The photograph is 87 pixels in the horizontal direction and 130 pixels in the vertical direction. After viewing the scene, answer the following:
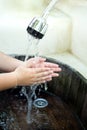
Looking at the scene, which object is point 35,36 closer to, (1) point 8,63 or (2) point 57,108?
→ (1) point 8,63

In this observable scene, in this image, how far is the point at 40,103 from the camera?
4.89ft

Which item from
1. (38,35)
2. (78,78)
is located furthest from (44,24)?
(78,78)

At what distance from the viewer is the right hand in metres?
1.12

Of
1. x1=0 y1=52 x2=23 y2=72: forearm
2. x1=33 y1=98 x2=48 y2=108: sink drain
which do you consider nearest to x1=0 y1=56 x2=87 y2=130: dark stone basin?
x1=33 y1=98 x2=48 y2=108: sink drain

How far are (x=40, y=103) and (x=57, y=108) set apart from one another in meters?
0.11

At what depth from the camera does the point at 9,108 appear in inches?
55.5

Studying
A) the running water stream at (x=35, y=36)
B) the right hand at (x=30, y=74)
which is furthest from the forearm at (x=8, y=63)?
the right hand at (x=30, y=74)

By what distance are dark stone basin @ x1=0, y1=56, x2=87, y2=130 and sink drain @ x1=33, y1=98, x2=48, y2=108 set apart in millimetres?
24

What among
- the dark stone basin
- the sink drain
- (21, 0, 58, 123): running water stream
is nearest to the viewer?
(21, 0, 58, 123): running water stream

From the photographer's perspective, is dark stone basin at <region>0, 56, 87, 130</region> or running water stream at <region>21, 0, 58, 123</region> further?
dark stone basin at <region>0, 56, 87, 130</region>

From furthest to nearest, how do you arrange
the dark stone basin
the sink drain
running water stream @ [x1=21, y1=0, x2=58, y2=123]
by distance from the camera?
the sink drain, the dark stone basin, running water stream @ [x1=21, y1=0, x2=58, y2=123]

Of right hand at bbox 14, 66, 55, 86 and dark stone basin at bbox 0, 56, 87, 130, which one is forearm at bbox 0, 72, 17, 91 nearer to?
right hand at bbox 14, 66, 55, 86

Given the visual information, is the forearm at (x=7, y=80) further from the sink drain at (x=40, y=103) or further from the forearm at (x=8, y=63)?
the sink drain at (x=40, y=103)

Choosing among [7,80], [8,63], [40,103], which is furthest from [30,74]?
[40,103]
